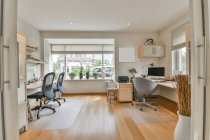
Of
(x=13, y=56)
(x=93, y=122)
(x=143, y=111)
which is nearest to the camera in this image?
(x=13, y=56)

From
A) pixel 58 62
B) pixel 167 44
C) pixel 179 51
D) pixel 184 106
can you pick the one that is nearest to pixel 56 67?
pixel 58 62

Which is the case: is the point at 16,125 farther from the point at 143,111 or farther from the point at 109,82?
the point at 109,82

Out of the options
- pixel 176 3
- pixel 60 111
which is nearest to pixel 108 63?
pixel 60 111

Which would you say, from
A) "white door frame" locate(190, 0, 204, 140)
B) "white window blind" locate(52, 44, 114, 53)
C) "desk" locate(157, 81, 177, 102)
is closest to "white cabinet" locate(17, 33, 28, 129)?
"white door frame" locate(190, 0, 204, 140)

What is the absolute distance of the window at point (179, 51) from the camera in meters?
4.28

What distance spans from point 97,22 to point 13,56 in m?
3.86

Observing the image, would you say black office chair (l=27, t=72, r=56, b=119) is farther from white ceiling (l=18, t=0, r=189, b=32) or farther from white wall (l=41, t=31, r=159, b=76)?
white wall (l=41, t=31, r=159, b=76)

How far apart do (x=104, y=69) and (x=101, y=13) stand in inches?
123

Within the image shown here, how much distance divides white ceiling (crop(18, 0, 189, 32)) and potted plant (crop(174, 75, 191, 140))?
216 centimetres

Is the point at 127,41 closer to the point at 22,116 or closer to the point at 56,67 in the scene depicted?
the point at 56,67

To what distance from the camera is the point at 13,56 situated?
3.19 ft

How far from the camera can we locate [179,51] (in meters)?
4.57

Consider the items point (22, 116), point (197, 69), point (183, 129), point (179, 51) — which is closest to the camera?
point (197, 69)

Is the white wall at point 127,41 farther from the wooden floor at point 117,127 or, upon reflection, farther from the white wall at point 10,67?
the white wall at point 10,67
